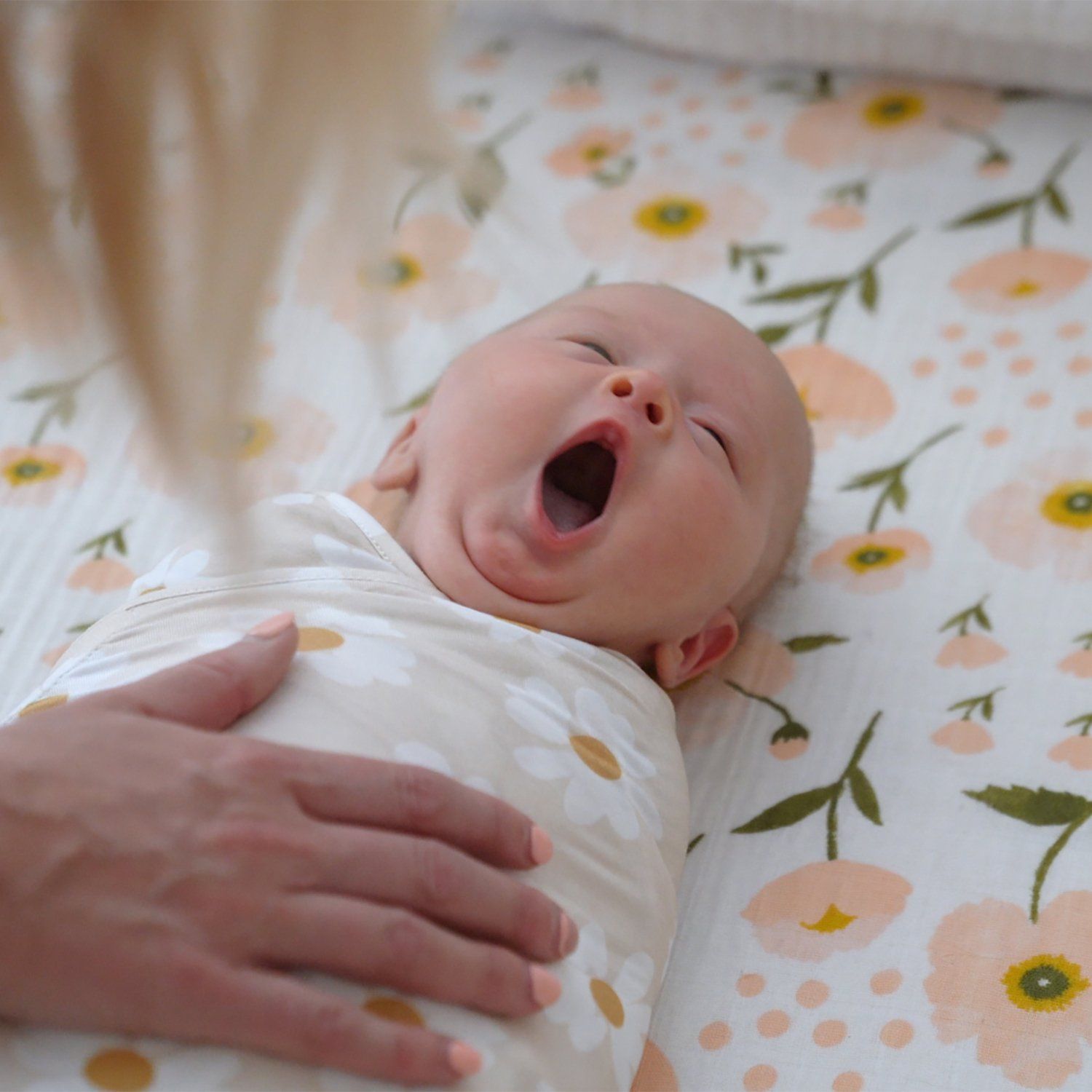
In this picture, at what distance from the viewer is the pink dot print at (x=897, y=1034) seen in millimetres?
941

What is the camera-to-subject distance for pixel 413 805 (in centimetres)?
82

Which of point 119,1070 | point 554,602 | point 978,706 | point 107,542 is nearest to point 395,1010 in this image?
point 119,1070

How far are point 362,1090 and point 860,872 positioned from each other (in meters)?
0.43

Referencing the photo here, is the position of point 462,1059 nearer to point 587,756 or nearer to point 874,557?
point 587,756

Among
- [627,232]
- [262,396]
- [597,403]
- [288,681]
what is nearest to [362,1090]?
[288,681]

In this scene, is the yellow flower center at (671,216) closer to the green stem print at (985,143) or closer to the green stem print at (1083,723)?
the green stem print at (985,143)

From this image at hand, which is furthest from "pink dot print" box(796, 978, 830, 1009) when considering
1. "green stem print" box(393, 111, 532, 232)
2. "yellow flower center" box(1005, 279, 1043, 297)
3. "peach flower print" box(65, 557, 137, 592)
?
"yellow flower center" box(1005, 279, 1043, 297)

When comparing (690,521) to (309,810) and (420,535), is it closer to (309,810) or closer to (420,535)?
(420,535)

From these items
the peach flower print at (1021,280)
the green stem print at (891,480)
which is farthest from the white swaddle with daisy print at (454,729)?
the peach flower print at (1021,280)

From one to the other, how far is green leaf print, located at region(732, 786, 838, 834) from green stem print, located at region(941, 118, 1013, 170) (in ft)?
2.81

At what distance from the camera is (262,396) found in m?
0.57

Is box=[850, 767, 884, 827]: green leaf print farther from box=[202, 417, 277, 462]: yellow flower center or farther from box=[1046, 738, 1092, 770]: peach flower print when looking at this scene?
box=[202, 417, 277, 462]: yellow flower center

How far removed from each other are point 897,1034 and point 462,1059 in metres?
0.33

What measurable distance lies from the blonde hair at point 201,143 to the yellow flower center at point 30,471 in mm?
938
